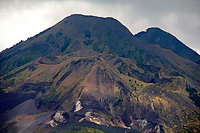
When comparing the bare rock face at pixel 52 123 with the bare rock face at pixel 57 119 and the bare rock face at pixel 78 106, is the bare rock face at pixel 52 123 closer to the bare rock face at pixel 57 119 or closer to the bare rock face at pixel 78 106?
the bare rock face at pixel 57 119

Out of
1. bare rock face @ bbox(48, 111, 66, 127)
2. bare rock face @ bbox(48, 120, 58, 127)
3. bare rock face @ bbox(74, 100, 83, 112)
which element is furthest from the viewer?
bare rock face @ bbox(74, 100, 83, 112)

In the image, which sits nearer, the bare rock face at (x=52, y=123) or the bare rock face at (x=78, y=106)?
the bare rock face at (x=52, y=123)

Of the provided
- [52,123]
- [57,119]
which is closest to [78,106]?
[57,119]

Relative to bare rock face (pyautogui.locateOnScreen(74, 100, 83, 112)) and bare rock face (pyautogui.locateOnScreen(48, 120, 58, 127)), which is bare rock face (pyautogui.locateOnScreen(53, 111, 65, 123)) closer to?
bare rock face (pyautogui.locateOnScreen(48, 120, 58, 127))

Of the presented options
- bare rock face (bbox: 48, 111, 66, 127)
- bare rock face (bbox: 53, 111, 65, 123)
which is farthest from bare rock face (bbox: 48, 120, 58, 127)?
bare rock face (bbox: 53, 111, 65, 123)

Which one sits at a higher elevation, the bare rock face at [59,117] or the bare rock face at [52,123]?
the bare rock face at [59,117]

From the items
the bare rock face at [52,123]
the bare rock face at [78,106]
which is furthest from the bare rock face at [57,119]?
the bare rock face at [78,106]

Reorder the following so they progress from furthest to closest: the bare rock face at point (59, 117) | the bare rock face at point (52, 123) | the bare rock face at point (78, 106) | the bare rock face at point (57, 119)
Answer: the bare rock face at point (78, 106) → the bare rock face at point (59, 117) → the bare rock face at point (57, 119) → the bare rock face at point (52, 123)

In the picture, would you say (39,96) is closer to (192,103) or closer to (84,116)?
(84,116)

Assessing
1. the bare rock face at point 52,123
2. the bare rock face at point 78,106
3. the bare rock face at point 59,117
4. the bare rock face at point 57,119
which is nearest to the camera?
the bare rock face at point 52,123

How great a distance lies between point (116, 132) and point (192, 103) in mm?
70768

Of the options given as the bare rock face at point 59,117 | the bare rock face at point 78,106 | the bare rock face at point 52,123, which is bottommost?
the bare rock face at point 52,123

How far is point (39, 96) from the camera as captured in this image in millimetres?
197500

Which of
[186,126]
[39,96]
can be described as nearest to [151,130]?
[186,126]
